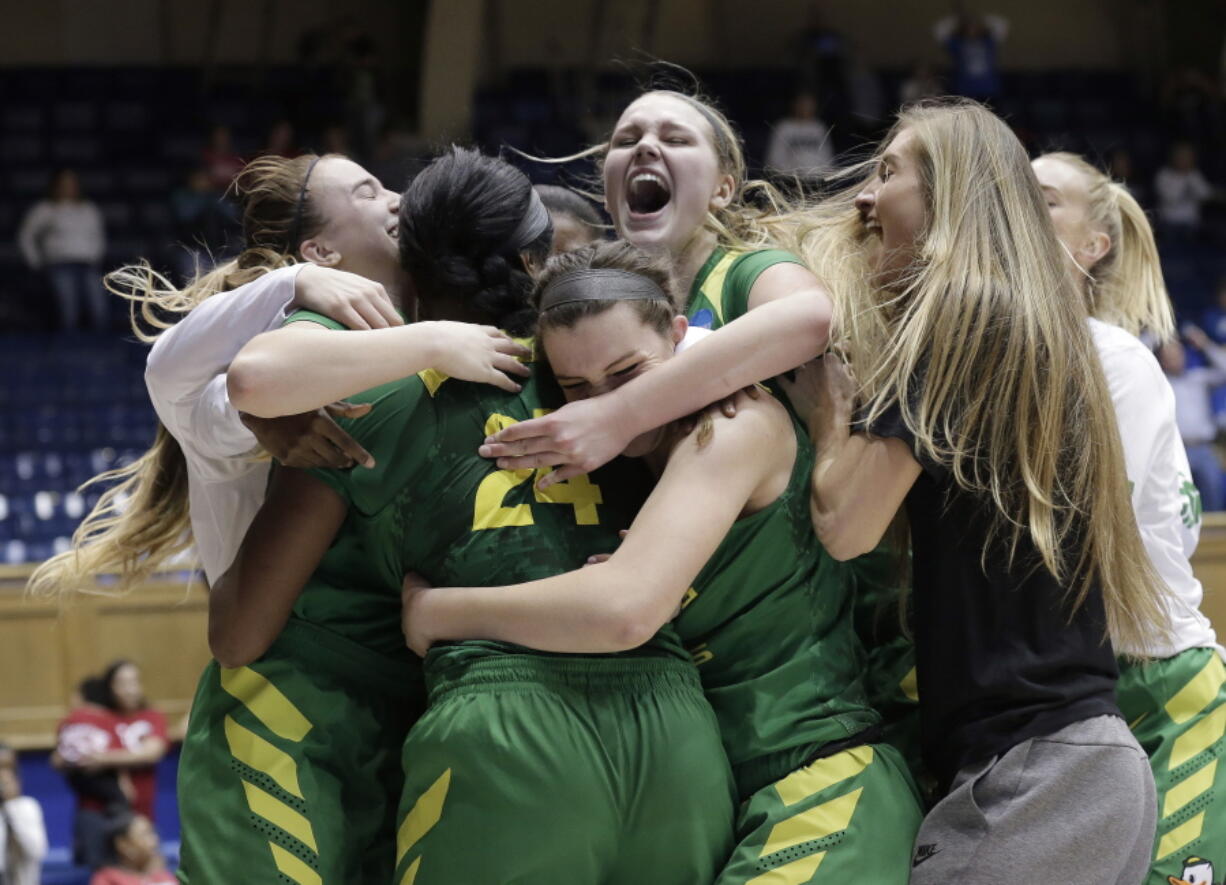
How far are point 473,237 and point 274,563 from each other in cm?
59

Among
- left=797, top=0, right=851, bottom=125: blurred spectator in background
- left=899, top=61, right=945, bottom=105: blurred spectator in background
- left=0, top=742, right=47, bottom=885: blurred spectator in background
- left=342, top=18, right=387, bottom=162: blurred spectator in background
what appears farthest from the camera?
left=797, top=0, right=851, bottom=125: blurred spectator in background

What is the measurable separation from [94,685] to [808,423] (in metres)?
5.67

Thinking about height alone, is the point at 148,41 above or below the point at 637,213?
above

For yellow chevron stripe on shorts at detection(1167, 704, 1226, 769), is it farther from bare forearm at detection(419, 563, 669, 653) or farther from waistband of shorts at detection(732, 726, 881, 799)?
bare forearm at detection(419, 563, 669, 653)

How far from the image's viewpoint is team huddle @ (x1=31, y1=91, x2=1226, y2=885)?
2.09 m

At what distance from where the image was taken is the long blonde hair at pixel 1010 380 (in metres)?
2.27

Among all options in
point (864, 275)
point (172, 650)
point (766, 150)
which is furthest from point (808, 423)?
point (766, 150)

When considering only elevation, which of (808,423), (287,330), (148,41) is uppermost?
(148,41)

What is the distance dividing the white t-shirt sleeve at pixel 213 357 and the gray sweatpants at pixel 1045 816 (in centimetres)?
130

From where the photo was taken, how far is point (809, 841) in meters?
2.15

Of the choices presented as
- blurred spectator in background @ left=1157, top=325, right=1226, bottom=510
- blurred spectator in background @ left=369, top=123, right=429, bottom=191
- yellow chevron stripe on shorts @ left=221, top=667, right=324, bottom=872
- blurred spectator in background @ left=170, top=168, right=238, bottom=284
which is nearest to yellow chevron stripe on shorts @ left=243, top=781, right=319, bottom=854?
yellow chevron stripe on shorts @ left=221, top=667, right=324, bottom=872

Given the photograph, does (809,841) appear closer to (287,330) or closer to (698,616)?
(698,616)

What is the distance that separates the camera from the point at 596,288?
87.2 inches

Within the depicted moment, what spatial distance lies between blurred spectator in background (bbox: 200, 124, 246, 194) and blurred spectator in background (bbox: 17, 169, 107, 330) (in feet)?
3.00
